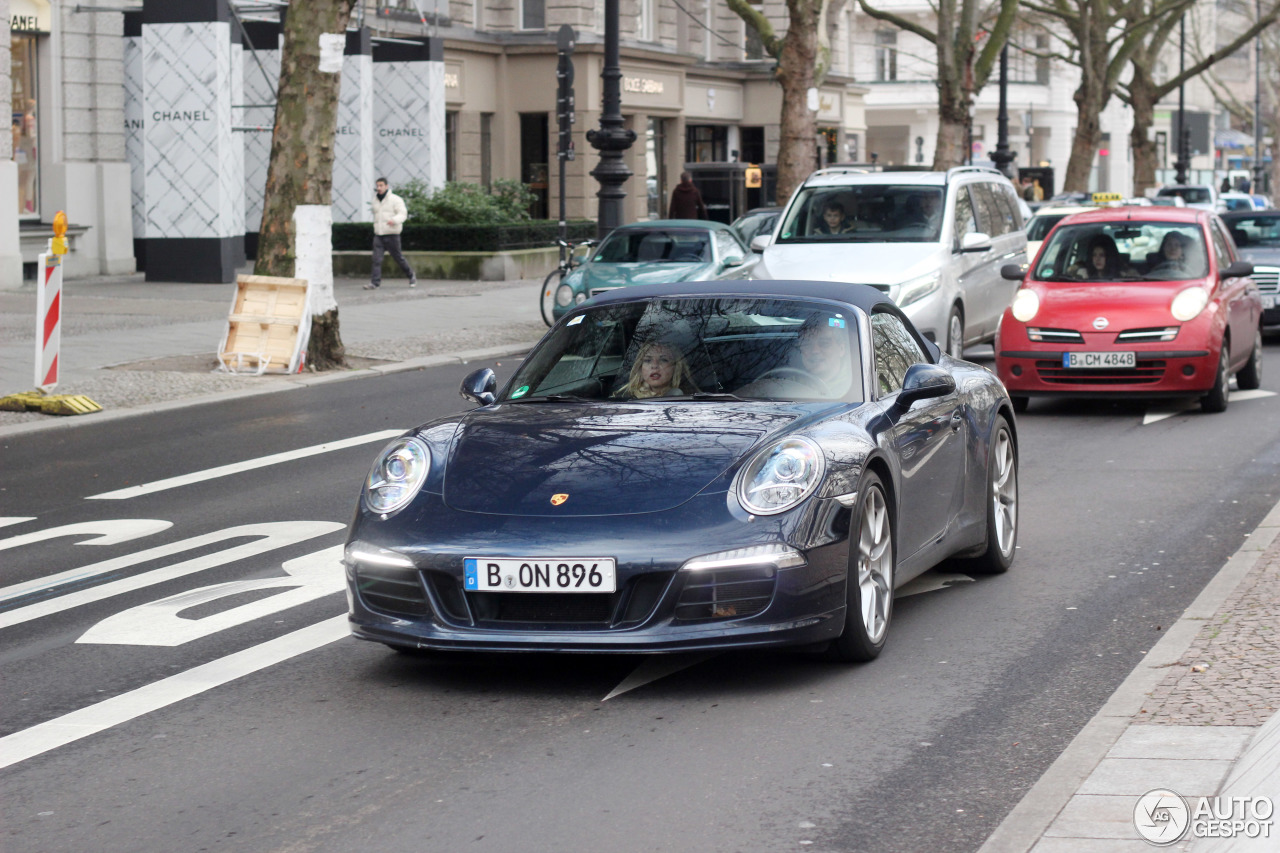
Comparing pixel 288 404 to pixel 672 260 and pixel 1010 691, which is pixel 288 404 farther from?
pixel 1010 691

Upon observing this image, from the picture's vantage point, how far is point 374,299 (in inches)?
1065

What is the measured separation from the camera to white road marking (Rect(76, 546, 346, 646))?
23.2 ft

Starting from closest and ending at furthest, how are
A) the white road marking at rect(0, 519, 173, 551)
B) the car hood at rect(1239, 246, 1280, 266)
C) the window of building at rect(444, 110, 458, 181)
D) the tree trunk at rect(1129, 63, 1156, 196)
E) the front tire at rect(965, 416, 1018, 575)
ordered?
the front tire at rect(965, 416, 1018, 575) → the white road marking at rect(0, 519, 173, 551) → the car hood at rect(1239, 246, 1280, 266) → the window of building at rect(444, 110, 458, 181) → the tree trunk at rect(1129, 63, 1156, 196)

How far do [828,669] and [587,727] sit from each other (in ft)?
3.48

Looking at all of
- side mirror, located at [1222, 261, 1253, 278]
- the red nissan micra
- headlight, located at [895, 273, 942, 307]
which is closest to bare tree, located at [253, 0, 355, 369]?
headlight, located at [895, 273, 942, 307]

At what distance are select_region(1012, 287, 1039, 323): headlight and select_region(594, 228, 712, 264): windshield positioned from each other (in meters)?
6.76

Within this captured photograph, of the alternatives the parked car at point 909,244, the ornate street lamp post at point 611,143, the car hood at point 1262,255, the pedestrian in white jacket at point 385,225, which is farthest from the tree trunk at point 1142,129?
the parked car at point 909,244

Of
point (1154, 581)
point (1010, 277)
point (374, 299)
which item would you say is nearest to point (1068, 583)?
point (1154, 581)

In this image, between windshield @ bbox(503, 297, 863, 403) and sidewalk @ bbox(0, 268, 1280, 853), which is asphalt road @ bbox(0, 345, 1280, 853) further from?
windshield @ bbox(503, 297, 863, 403)

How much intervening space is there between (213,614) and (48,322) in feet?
27.5

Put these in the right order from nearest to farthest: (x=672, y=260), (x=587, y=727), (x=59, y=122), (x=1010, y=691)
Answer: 1. (x=587, y=727)
2. (x=1010, y=691)
3. (x=672, y=260)
4. (x=59, y=122)

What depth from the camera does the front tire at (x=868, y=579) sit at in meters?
6.23

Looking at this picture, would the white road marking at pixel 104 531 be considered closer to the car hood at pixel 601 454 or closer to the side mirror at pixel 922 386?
the car hood at pixel 601 454

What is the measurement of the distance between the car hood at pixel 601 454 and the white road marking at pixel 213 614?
1.36 m
